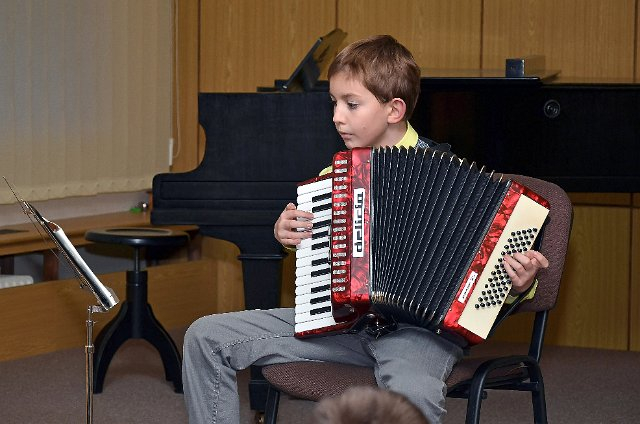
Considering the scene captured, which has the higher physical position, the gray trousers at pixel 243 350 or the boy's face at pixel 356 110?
the boy's face at pixel 356 110

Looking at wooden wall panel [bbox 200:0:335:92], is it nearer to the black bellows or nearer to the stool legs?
the stool legs

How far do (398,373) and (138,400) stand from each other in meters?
1.72

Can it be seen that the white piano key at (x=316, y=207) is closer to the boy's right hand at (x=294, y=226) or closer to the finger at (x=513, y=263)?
the boy's right hand at (x=294, y=226)

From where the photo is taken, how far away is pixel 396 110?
8.06 ft

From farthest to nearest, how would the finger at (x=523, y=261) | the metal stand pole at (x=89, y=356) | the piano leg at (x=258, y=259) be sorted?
the piano leg at (x=258, y=259) < the metal stand pole at (x=89, y=356) < the finger at (x=523, y=261)

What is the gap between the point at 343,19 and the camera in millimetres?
4789

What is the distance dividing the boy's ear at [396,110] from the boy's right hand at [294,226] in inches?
13.4

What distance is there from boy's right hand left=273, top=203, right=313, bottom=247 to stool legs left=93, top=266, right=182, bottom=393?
65.8 inches

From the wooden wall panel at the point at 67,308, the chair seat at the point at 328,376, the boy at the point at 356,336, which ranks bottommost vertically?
the wooden wall panel at the point at 67,308

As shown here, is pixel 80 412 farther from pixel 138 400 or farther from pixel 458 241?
pixel 458 241

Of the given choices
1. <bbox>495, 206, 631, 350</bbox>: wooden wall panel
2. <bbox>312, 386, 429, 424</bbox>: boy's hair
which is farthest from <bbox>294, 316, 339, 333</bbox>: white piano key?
<bbox>495, 206, 631, 350</bbox>: wooden wall panel

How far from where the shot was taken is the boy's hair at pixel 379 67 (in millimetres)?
2410

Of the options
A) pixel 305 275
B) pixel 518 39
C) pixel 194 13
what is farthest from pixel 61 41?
pixel 305 275

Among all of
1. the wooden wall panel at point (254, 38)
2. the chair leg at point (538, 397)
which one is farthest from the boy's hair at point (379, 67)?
the wooden wall panel at point (254, 38)
